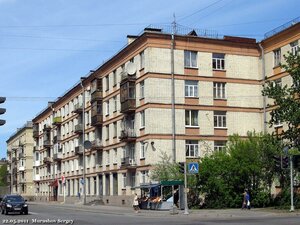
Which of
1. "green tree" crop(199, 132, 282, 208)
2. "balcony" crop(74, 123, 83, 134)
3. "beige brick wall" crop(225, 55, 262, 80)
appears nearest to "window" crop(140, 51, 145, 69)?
"beige brick wall" crop(225, 55, 262, 80)

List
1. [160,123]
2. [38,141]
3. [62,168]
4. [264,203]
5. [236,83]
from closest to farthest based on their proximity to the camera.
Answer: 1. [264,203]
2. [160,123]
3. [236,83]
4. [62,168]
5. [38,141]

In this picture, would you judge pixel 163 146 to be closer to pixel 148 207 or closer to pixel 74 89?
pixel 148 207

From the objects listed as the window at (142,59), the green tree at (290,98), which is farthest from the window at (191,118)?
the green tree at (290,98)

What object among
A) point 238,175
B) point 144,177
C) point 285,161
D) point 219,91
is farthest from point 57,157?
point 285,161

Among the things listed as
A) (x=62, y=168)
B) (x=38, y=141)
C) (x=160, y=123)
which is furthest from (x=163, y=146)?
(x=38, y=141)

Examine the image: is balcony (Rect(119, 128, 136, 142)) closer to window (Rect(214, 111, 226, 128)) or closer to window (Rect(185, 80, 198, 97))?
window (Rect(185, 80, 198, 97))

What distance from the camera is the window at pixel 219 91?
52.0 meters

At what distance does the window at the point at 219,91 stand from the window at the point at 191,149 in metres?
5.18

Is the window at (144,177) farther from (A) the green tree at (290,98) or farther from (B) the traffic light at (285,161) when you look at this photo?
(B) the traffic light at (285,161)

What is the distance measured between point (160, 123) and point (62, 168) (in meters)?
37.4

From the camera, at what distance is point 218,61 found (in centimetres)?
5219

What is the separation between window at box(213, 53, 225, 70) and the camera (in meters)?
52.0

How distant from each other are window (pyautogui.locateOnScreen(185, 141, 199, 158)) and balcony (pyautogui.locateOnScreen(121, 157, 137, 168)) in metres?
5.41

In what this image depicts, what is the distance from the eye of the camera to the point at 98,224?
2400 cm
